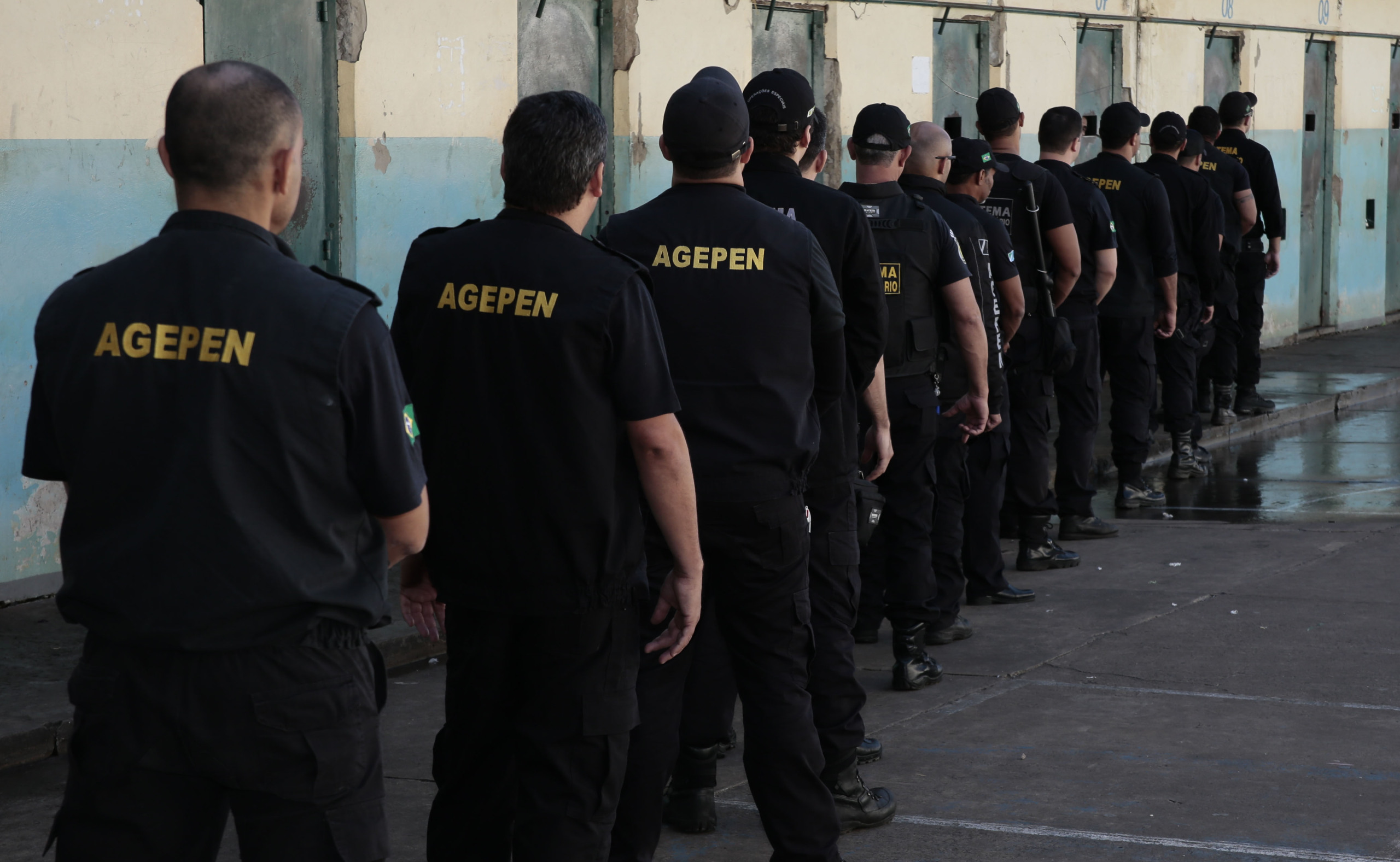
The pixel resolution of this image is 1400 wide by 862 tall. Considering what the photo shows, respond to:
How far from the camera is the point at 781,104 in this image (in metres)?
4.58

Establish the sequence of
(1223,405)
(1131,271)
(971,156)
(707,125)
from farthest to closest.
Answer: (1223,405)
(1131,271)
(971,156)
(707,125)

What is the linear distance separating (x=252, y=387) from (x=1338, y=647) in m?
5.06

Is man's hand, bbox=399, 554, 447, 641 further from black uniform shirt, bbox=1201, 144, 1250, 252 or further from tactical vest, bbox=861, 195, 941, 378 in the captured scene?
black uniform shirt, bbox=1201, 144, 1250, 252

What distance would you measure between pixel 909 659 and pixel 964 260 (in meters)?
1.45

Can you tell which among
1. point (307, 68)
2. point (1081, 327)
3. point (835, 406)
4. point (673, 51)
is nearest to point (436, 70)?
point (307, 68)

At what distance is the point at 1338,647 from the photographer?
256 inches

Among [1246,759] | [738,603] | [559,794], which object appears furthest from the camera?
[1246,759]

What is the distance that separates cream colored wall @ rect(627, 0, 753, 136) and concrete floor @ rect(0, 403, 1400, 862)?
12.7 ft

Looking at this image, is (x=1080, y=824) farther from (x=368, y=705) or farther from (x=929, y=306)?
(x=368, y=705)

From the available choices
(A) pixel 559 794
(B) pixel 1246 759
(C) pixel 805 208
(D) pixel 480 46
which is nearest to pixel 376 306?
(A) pixel 559 794

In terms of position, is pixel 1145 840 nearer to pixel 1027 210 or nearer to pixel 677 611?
pixel 677 611

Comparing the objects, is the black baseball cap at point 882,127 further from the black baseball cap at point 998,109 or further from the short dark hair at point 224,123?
the short dark hair at point 224,123

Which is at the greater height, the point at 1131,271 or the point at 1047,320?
the point at 1131,271

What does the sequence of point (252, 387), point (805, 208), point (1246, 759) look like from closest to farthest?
point (252, 387) → point (805, 208) → point (1246, 759)
